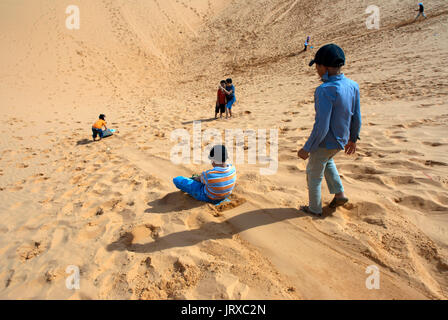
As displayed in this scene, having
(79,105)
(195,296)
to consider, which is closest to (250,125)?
(195,296)

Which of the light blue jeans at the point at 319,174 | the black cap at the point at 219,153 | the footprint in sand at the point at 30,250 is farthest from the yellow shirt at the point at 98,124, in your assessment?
the light blue jeans at the point at 319,174

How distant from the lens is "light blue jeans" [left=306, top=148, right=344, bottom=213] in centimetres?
236

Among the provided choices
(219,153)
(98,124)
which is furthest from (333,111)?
(98,124)

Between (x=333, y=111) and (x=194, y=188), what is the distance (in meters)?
1.79

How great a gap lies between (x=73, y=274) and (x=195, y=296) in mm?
1155

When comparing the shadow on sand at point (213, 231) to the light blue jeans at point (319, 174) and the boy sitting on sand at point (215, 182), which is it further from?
the boy sitting on sand at point (215, 182)

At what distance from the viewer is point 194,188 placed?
313 centimetres

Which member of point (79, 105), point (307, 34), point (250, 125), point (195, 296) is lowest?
point (195, 296)

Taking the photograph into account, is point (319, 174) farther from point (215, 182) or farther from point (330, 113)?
point (215, 182)

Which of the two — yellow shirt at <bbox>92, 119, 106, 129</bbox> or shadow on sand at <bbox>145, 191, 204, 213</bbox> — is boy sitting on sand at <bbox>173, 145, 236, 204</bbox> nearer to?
shadow on sand at <bbox>145, 191, 204, 213</bbox>

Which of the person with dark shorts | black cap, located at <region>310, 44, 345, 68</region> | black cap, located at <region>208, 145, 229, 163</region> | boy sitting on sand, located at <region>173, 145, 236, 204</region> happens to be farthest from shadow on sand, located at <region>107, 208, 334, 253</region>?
the person with dark shorts

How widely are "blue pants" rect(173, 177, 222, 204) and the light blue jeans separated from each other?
1.12 meters

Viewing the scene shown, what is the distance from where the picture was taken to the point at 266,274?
2.04m
